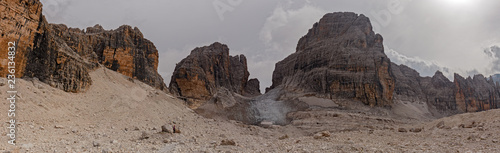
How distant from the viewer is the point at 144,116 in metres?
21.2

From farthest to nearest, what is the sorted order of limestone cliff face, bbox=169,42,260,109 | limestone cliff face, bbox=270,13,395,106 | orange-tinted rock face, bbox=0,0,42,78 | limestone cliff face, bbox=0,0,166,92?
limestone cliff face, bbox=169,42,260,109 < limestone cliff face, bbox=270,13,395,106 < limestone cliff face, bbox=0,0,166,92 < orange-tinted rock face, bbox=0,0,42,78

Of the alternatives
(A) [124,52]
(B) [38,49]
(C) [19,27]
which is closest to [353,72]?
(A) [124,52]

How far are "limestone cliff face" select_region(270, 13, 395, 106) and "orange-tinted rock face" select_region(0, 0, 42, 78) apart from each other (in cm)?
4693

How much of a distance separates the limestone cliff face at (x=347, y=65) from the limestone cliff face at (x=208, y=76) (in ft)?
69.2

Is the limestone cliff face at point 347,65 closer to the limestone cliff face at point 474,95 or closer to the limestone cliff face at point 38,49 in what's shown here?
the limestone cliff face at point 38,49

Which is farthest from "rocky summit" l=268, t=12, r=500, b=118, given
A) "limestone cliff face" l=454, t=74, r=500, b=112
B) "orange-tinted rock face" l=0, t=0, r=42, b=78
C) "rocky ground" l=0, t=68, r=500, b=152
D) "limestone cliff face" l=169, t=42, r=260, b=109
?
"orange-tinted rock face" l=0, t=0, r=42, b=78

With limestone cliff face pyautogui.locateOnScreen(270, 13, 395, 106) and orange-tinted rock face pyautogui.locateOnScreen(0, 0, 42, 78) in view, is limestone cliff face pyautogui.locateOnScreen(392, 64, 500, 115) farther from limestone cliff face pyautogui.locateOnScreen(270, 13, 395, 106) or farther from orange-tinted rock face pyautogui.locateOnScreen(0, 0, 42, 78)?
orange-tinted rock face pyautogui.locateOnScreen(0, 0, 42, 78)

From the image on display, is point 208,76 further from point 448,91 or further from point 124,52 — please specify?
point 448,91

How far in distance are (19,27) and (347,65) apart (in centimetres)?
5365

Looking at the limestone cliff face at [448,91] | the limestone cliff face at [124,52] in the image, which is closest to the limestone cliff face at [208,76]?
the limestone cliff face at [124,52]

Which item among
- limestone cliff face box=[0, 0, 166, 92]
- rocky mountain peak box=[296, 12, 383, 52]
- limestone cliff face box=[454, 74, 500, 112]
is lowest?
limestone cliff face box=[454, 74, 500, 112]

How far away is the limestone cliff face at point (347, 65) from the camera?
53.5 metres

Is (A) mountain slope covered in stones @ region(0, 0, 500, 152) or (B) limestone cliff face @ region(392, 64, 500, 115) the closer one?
(A) mountain slope covered in stones @ region(0, 0, 500, 152)

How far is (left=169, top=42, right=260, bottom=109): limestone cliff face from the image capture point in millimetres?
55281
